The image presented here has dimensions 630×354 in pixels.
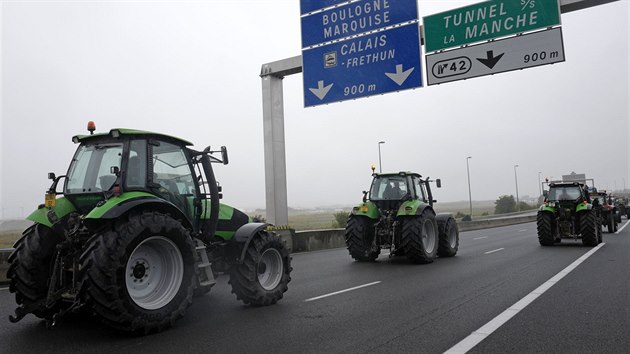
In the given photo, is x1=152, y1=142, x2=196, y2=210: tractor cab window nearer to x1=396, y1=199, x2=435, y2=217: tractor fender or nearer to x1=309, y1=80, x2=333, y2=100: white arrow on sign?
x1=396, y1=199, x2=435, y2=217: tractor fender

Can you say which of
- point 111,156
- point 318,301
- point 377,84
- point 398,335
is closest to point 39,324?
point 111,156

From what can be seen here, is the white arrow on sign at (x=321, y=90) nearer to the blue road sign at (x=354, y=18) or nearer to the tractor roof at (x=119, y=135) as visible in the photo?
the blue road sign at (x=354, y=18)

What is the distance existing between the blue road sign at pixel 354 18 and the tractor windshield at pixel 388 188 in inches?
161

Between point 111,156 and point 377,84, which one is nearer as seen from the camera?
point 111,156

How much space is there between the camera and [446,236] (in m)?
12.9

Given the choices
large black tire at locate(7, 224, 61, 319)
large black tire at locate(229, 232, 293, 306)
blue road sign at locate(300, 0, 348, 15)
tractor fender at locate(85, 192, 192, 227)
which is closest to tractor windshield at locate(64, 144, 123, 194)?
tractor fender at locate(85, 192, 192, 227)

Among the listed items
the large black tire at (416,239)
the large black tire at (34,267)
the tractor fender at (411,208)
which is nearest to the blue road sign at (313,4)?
the tractor fender at (411,208)

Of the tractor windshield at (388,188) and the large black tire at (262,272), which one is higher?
the tractor windshield at (388,188)

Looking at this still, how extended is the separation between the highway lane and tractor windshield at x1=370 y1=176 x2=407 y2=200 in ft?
10.1

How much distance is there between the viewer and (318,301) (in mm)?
6992

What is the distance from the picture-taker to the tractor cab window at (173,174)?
583 centimetres

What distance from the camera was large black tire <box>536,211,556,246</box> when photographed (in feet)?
50.6

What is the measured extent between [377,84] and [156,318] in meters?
8.95

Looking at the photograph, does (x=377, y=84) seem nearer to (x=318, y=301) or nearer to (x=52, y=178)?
(x=318, y=301)
